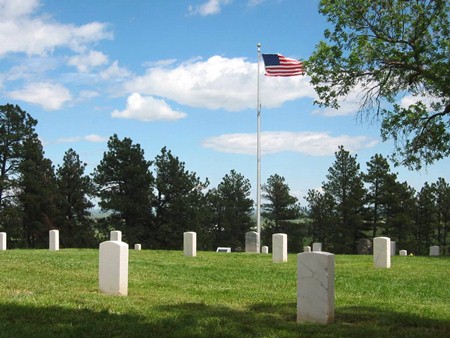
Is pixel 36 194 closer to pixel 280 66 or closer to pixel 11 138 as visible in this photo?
pixel 11 138

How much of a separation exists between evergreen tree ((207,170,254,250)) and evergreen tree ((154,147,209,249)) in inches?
239

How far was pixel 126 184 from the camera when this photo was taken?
47.1 meters

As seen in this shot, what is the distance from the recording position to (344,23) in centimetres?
963

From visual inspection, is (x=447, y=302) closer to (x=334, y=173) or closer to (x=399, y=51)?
(x=399, y=51)

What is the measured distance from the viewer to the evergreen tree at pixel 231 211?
55531 millimetres

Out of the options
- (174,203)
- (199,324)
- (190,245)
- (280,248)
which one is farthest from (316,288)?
(174,203)

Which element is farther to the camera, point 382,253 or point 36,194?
point 36,194

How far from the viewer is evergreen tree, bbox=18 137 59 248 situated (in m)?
44.6

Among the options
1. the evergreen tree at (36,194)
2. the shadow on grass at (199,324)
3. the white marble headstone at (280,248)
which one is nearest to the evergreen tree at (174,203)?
the evergreen tree at (36,194)

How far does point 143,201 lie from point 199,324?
1613 inches

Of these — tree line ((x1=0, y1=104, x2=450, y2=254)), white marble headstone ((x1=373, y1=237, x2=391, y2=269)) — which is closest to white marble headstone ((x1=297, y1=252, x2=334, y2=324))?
white marble headstone ((x1=373, y1=237, x2=391, y2=269))

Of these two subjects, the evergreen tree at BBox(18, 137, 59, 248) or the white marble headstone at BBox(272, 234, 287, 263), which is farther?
the evergreen tree at BBox(18, 137, 59, 248)

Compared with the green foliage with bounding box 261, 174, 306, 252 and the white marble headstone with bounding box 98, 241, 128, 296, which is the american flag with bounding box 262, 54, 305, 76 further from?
the green foliage with bounding box 261, 174, 306, 252

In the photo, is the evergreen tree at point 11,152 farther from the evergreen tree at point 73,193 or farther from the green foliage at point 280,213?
the green foliage at point 280,213
